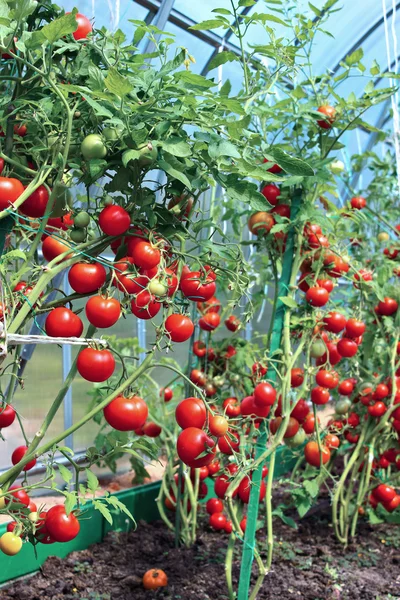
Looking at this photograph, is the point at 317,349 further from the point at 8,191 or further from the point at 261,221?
the point at 8,191

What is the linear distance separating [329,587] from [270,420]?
27.9 inches

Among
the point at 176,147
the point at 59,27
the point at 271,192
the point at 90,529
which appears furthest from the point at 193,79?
the point at 90,529

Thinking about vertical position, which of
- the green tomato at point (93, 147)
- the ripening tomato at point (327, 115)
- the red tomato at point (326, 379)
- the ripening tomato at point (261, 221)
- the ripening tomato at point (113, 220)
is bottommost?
the red tomato at point (326, 379)

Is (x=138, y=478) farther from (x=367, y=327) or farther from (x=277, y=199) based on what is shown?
(x=277, y=199)

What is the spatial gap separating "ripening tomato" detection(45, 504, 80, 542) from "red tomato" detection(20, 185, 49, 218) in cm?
55

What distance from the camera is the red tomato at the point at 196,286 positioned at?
1152 millimetres

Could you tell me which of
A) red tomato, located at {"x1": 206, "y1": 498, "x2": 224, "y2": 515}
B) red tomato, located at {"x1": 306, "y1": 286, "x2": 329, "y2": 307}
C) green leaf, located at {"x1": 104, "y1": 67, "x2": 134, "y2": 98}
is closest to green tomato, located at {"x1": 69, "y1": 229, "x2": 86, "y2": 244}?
green leaf, located at {"x1": 104, "y1": 67, "x2": 134, "y2": 98}

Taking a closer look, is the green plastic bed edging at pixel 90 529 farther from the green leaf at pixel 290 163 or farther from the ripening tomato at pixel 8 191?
the green leaf at pixel 290 163

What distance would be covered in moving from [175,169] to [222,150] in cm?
11

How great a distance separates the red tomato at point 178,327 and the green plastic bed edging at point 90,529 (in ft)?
2.57

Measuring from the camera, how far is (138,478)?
112 inches

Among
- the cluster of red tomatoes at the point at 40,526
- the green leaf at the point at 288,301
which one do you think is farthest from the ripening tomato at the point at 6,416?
the green leaf at the point at 288,301

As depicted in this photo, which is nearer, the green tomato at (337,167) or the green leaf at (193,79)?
the green leaf at (193,79)

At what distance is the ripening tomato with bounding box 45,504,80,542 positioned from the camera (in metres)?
1.09
